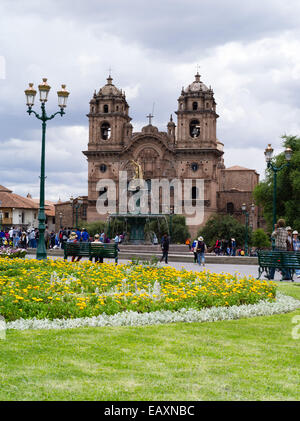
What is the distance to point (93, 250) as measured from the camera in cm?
1778

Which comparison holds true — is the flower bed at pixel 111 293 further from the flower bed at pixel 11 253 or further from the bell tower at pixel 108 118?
the bell tower at pixel 108 118

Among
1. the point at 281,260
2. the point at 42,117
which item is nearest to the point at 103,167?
the point at 42,117

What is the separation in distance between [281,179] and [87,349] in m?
35.6

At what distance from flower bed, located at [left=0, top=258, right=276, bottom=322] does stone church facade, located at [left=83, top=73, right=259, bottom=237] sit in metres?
49.4

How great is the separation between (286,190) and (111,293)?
107 feet

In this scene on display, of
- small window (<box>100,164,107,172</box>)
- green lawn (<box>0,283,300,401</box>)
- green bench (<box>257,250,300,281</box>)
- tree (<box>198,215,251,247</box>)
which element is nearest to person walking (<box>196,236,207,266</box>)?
green bench (<box>257,250,300,281</box>)

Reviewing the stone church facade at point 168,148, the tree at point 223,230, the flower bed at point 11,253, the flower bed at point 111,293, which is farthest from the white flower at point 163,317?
the stone church facade at point 168,148

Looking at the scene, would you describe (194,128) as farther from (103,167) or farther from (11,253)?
(11,253)

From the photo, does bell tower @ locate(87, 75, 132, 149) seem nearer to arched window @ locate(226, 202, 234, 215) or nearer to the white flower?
arched window @ locate(226, 202, 234, 215)

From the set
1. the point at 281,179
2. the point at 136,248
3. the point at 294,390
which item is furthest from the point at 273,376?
the point at 281,179

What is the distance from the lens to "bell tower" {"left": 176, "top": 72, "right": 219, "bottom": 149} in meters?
61.7

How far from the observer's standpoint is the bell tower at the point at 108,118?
6538cm

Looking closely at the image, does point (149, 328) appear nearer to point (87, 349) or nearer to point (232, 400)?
point (87, 349)
